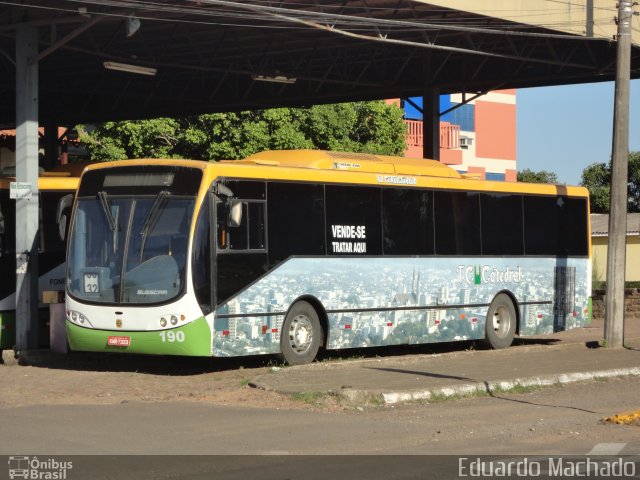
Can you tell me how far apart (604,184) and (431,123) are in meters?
44.8

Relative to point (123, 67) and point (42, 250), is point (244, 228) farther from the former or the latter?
point (123, 67)

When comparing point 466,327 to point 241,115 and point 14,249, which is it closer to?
point 14,249

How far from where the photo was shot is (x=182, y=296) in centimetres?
1677

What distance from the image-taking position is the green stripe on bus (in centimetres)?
1678

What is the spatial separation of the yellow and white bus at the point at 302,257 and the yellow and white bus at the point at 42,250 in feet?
10.3

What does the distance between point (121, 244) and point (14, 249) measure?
13.7ft

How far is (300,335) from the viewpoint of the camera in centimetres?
1873

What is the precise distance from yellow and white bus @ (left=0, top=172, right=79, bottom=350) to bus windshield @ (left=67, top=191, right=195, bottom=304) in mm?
2884

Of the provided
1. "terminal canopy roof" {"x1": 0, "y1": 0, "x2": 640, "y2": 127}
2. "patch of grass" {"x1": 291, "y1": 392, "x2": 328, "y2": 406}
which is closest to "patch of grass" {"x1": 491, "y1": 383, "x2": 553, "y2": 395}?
"patch of grass" {"x1": 291, "y1": 392, "x2": 328, "y2": 406}

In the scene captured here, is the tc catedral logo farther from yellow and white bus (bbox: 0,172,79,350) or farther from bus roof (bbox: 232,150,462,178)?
yellow and white bus (bbox: 0,172,79,350)

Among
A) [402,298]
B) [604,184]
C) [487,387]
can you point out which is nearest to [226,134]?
[402,298]

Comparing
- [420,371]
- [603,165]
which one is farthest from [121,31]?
[603,165]

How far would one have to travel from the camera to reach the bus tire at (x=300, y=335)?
18.4 metres

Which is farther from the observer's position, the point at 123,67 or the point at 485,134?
the point at 485,134
